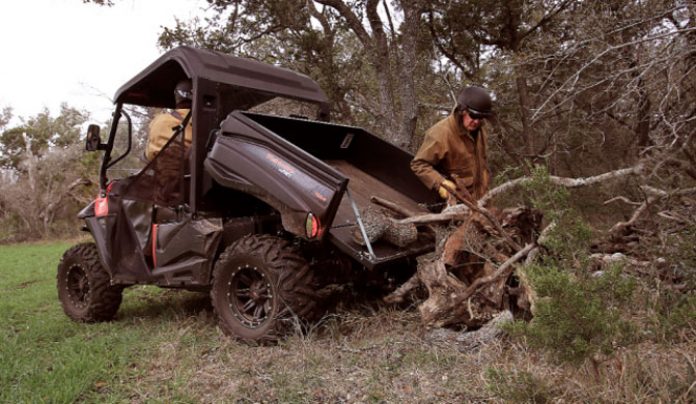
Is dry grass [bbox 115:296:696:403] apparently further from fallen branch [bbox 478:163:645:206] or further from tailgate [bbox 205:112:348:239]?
fallen branch [bbox 478:163:645:206]

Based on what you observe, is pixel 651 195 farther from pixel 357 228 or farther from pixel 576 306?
pixel 357 228

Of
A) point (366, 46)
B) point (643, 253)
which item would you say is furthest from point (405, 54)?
point (643, 253)

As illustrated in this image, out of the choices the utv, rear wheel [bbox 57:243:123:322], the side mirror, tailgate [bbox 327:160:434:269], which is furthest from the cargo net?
tailgate [bbox 327:160:434:269]

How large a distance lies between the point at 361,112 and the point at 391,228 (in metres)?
9.21

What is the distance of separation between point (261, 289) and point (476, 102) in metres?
2.33

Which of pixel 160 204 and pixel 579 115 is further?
pixel 579 115

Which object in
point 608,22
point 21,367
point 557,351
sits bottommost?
point 21,367

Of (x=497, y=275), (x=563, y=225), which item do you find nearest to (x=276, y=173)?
(x=497, y=275)

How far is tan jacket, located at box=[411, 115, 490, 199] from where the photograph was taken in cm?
514

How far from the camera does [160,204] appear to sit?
208 inches

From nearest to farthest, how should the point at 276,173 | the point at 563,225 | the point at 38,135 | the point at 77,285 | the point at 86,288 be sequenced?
1. the point at 563,225
2. the point at 276,173
3. the point at 86,288
4. the point at 77,285
5. the point at 38,135

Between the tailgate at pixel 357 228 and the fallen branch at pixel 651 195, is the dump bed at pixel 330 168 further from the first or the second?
the fallen branch at pixel 651 195

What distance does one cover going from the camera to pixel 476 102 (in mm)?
5008

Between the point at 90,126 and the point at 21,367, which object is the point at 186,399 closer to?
the point at 21,367
